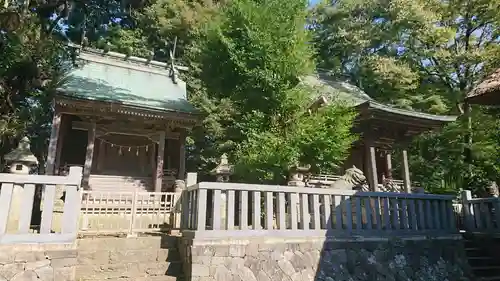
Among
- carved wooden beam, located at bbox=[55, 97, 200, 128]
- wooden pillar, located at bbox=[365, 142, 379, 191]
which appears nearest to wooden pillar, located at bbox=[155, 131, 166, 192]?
carved wooden beam, located at bbox=[55, 97, 200, 128]

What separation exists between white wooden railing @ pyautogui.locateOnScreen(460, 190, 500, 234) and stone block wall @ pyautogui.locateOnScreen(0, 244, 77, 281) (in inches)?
329

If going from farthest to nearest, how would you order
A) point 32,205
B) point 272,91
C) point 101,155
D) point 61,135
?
point 101,155 → point 61,135 → point 272,91 → point 32,205

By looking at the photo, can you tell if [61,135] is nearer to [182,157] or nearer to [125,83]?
[125,83]

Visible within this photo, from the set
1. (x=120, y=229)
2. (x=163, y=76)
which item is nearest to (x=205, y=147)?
(x=163, y=76)

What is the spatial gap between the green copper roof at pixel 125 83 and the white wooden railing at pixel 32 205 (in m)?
6.31

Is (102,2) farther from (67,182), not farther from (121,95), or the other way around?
(67,182)

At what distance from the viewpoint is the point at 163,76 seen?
48.9 ft

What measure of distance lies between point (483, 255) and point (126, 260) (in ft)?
24.8

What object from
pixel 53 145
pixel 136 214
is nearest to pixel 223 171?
pixel 136 214

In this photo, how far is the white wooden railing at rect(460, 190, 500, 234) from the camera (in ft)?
24.6

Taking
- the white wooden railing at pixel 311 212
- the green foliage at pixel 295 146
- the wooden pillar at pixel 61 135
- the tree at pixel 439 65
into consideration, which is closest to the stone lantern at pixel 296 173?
the green foliage at pixel 295 146

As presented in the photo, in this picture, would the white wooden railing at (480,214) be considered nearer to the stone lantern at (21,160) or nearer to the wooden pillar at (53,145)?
the stone lantern at (21,160)

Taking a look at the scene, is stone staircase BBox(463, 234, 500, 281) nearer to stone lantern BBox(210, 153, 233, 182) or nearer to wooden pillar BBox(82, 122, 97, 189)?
stone lantern BBox(210, 153, 233, 182)

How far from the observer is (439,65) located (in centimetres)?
1630
